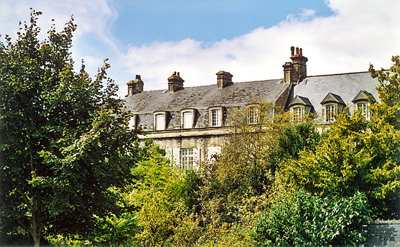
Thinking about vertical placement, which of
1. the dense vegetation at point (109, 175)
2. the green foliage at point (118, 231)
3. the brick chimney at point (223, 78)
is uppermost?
the brick chimney at point (223, 78)

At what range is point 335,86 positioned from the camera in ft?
107

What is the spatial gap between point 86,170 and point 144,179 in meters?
15.0

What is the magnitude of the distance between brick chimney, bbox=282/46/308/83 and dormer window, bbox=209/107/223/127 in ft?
18.7

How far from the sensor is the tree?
13734mm

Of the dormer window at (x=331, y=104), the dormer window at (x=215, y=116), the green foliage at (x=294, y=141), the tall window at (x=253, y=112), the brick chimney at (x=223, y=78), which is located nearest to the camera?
the green foliage at (x=294, y=141)

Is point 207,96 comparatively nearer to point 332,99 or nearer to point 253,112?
point 253,112

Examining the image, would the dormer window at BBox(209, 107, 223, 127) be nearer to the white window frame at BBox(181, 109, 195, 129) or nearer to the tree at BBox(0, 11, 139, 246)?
the white window frame at BBox(181, 109, 195, 129)

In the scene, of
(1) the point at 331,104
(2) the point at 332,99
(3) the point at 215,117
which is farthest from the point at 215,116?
(2) the point at 332,99

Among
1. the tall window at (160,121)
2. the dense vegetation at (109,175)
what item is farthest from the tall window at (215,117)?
the dense vegetation at (109,175)

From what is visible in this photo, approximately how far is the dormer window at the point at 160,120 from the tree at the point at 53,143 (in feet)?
62.2

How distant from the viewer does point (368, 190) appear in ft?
60.4

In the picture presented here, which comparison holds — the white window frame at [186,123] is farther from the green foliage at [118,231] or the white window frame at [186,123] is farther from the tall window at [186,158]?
the green foliage at [118,231]

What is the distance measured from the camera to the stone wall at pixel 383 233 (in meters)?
15.5

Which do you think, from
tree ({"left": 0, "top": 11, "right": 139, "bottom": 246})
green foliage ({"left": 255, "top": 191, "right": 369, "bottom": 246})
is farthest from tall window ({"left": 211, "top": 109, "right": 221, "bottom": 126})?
tree ({"left": 0, "top": 11, "right": 139, "bottom": 246})
